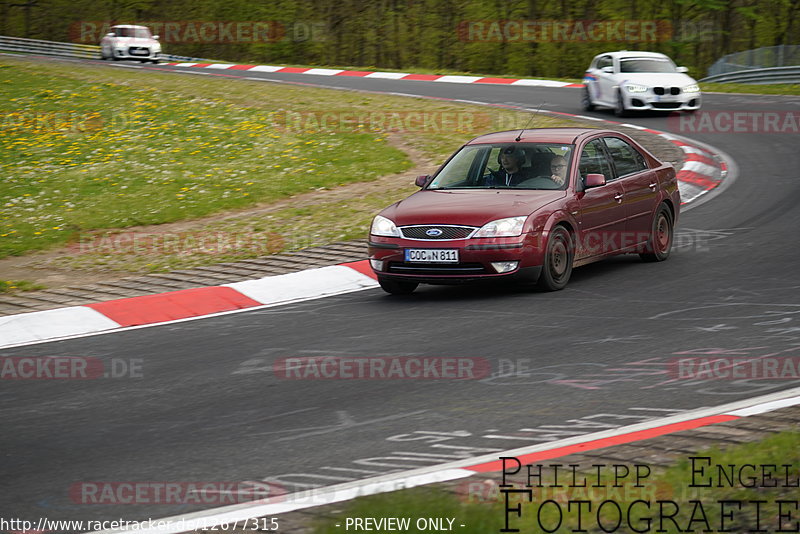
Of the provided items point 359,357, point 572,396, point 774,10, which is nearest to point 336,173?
point 359,357

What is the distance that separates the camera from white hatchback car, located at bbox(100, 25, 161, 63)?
41156 mm

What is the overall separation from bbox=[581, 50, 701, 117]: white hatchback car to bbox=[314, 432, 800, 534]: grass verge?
19864mm

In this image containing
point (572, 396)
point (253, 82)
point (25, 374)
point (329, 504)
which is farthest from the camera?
point (253, 82)

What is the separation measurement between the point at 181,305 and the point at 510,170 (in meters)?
3.46

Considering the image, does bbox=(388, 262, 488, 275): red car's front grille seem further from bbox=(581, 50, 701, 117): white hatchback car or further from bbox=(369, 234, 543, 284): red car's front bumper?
bbox=(581, 50, 701, 117): white hatchback car

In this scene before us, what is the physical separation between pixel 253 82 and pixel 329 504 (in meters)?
26.1

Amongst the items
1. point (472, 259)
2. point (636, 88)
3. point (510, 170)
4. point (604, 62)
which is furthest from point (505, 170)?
point (604, 62)

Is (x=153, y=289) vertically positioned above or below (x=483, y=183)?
below

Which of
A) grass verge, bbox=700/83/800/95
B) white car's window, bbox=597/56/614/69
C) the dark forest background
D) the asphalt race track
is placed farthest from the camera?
the dark forest background

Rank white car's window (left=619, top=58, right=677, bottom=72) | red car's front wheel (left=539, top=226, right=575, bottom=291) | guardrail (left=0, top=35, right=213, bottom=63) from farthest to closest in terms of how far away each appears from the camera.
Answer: guardrail (left=0, top=35, right=213, bottom=63), white car's window (left=619, top=58, right=677, bottom=72), red car's front wheel (left=539, top=226, right=575, bottom=291)

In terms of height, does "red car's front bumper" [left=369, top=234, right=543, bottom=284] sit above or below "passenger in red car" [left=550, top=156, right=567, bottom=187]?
below

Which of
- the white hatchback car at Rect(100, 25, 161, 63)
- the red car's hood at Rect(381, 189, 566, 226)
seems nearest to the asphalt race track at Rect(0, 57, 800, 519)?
the red car's hood at Rect(381, 189, 566, 226)

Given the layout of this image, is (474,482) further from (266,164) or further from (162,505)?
(266,164)

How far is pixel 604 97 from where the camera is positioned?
24812mm
